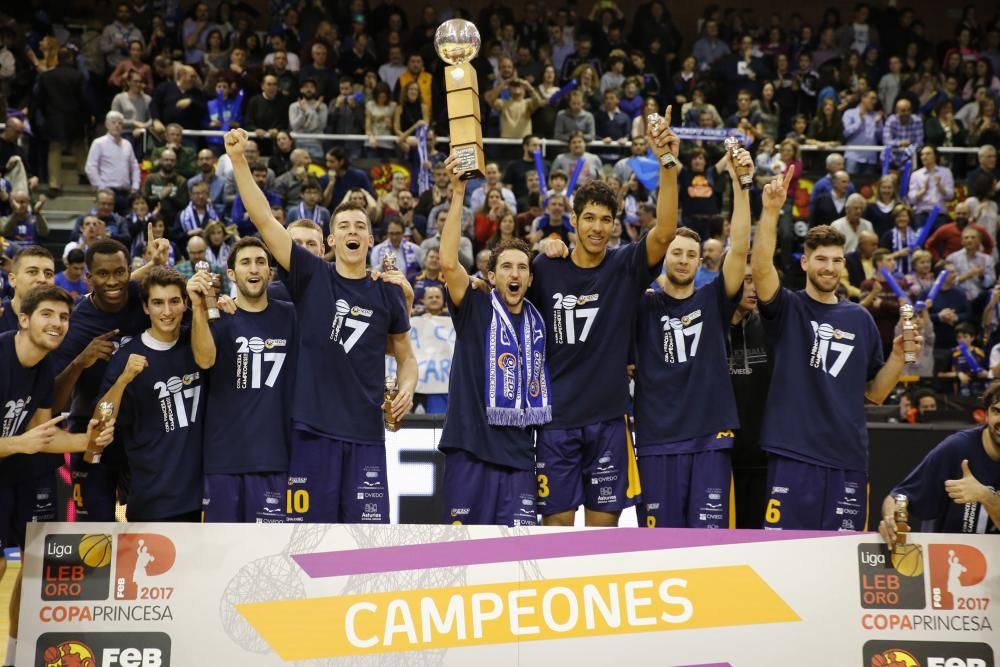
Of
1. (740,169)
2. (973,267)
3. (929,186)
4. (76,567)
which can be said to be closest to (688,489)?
(740,169)

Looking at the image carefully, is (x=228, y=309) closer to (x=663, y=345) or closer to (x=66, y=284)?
(x=663, y=345)

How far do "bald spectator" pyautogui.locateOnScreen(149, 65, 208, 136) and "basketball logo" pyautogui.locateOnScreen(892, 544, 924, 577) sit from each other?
13.0 m

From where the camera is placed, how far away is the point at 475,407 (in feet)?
21.2

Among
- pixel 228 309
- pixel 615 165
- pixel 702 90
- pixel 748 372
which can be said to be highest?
pixel 702 90

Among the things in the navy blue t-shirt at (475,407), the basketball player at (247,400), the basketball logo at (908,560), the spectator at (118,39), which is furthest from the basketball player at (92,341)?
the spectator at (118,39)

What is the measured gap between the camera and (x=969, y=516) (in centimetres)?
619

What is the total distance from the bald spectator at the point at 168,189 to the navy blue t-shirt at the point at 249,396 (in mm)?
8244

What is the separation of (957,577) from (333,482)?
3.19 meters

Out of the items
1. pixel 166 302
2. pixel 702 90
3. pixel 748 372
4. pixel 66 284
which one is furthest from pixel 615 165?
pixel 166 302

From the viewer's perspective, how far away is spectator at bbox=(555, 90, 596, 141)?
1689cm

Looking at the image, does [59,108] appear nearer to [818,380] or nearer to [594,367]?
[594,367]

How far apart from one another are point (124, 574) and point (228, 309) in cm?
160

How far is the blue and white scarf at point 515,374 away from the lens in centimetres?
635

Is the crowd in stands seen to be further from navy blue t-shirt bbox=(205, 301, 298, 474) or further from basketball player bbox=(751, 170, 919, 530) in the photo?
basketball player bbox=(751, 170, 919, 530)
